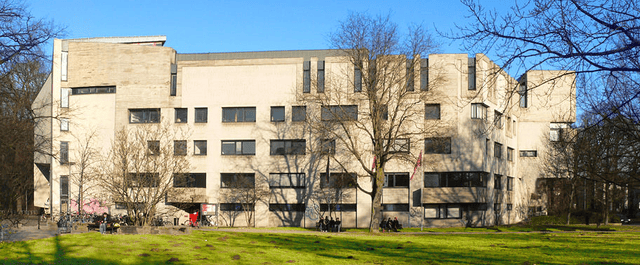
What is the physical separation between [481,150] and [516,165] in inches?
737

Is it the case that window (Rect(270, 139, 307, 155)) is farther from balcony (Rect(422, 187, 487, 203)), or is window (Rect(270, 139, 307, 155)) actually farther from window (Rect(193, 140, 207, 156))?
balcony (Rect(422, 187, 487, 203))

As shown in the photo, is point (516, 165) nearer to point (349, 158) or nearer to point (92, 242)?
point (349, 158)

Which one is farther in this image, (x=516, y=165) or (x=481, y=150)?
(x=516, y=165)

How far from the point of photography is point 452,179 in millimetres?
63969

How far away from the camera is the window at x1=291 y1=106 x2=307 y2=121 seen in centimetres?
6612

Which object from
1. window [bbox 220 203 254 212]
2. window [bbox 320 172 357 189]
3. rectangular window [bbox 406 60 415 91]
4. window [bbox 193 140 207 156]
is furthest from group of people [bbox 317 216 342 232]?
window [bbox 193 140 207 156]

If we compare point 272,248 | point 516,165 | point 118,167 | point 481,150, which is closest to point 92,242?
point 272,248

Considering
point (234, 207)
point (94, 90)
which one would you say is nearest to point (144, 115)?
point (94, 90)

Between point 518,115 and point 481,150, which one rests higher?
point 518,115

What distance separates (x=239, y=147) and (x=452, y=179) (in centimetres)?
2335

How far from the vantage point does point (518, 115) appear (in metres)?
82.4

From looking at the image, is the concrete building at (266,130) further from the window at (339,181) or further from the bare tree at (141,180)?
the bare tree at (141,180)

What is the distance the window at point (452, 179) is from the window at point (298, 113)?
14.5m

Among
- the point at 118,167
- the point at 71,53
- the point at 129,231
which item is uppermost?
the point at 71,53
